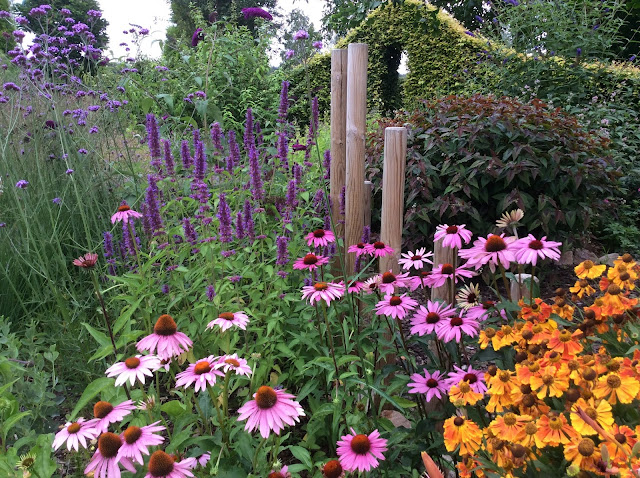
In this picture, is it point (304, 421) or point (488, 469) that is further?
point (304, 421)

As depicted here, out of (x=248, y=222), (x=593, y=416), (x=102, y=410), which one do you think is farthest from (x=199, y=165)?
(x=593, y=416)

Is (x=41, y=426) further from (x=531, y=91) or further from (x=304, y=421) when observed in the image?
(x=531, y=91)

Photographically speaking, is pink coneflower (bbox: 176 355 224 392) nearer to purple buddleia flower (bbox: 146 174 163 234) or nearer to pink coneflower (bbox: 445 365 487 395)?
pink coneflower (bbox: 445 365 487 395)

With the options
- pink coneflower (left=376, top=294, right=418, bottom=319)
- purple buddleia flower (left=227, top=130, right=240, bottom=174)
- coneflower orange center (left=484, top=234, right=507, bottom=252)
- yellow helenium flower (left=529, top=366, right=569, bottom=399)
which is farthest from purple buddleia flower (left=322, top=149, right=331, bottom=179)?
yellow helenium flower (left=529, top=366, right=569, bottom=399)

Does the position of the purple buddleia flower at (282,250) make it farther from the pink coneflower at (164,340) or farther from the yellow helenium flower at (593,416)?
the yellow helenium flower at (593,416)

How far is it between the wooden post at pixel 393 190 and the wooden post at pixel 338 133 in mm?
398

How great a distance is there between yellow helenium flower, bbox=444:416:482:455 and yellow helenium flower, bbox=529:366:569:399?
0.17 metres

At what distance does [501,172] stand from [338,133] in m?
1.13

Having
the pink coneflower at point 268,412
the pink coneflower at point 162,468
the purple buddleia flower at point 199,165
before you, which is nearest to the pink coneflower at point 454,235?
the pink coneflower at point 268,412

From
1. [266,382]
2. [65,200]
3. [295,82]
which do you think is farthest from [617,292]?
[295,82]

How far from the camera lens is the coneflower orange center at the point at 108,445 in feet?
3.04

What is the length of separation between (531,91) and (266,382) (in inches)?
190

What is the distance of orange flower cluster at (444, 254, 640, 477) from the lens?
89 cm

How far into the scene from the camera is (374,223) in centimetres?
338
